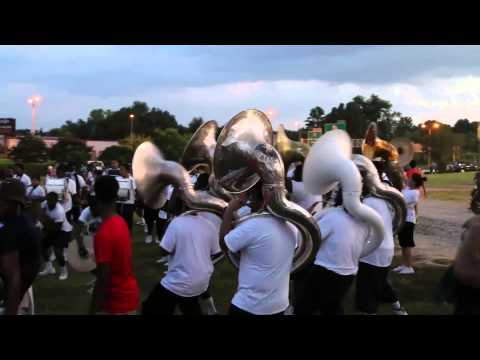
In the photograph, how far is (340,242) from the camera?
429cm

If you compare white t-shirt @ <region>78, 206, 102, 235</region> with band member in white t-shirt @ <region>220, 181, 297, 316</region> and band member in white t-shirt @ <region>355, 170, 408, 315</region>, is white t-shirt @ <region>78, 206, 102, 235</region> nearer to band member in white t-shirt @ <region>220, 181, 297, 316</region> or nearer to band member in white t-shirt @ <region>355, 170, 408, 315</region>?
band member in white t-shirt @ <region>220, 181, 297, 316</region>

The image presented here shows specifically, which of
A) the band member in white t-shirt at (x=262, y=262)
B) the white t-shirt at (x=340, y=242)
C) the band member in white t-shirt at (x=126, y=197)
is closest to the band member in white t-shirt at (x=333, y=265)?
the white t-shirt at (x=340, y=242)

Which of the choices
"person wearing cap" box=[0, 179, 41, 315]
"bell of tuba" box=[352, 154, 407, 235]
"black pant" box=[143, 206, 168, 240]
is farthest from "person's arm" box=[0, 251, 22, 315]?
"black pant" box=[143, 206, 168, 240]

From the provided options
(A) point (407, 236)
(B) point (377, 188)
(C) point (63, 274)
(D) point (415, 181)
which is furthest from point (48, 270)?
(D) point (415, 181)

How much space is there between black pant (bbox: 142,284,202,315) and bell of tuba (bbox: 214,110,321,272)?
28.6 inches

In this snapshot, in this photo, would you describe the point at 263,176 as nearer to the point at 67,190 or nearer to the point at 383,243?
the point at 383,243

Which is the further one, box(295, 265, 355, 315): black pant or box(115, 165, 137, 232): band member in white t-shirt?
box(115, 165, 137, 232): band member in white t-shirt

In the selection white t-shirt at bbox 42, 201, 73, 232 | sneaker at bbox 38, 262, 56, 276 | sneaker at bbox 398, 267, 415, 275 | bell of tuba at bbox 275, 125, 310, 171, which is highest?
bell of tuba at bbox 275, 125, 310, 171

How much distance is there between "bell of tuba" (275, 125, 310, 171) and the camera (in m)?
6.57

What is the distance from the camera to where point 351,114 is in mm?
42219

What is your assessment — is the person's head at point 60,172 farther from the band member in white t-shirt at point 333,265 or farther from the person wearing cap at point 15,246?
the band member in white t-shirt at point 333,265

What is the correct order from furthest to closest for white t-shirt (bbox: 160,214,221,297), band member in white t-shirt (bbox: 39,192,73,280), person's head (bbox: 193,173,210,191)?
band member in white t-shirt (bbox: 39,192,73,280) → person's head (bbox: 193,173,210,191) → white t-shirt (bbox: 160,214,221,297)

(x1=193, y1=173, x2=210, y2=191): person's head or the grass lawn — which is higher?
(x1=193, y1=173, x2=210, y2=191): person's head
